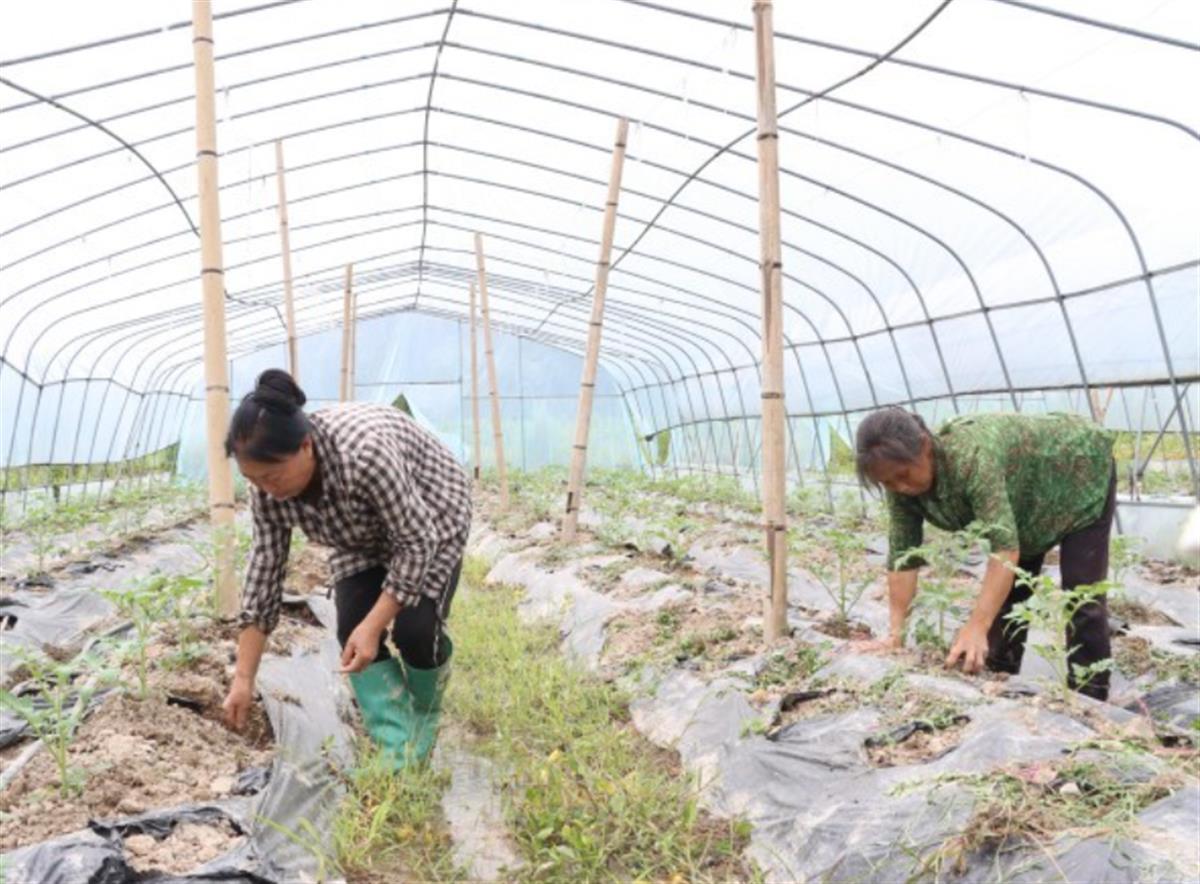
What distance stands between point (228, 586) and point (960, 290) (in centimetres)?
716

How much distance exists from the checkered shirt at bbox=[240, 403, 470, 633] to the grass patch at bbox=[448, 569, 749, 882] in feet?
2.60

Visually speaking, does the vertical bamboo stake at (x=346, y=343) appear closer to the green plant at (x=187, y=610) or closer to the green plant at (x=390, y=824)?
the green plant at (x=187, y=610)

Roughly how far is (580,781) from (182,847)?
155 centimetres

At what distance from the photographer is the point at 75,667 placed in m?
2.86

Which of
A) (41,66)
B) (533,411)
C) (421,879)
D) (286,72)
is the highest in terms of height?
(286,72)

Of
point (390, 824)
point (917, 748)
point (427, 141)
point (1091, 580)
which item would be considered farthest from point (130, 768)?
point (427, 141)

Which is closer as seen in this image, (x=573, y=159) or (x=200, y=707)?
(x=200, y=707)

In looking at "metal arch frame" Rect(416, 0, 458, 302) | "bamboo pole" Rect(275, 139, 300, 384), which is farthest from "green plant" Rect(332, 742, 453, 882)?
"bamboo pole" Rect(275, 139, 300, 384)

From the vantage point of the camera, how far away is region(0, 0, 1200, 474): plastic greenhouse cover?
21.5 feet

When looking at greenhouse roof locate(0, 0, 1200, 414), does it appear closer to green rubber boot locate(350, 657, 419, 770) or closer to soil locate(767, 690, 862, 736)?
soil locate(767, 690, 862, 736)

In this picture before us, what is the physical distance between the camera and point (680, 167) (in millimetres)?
10055

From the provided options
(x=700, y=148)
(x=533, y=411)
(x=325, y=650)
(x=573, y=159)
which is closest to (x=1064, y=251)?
(x=700, y=148)

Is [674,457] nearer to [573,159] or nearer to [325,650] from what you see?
[573,159]

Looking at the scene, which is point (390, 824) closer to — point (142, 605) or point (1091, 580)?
point (142, 605)
